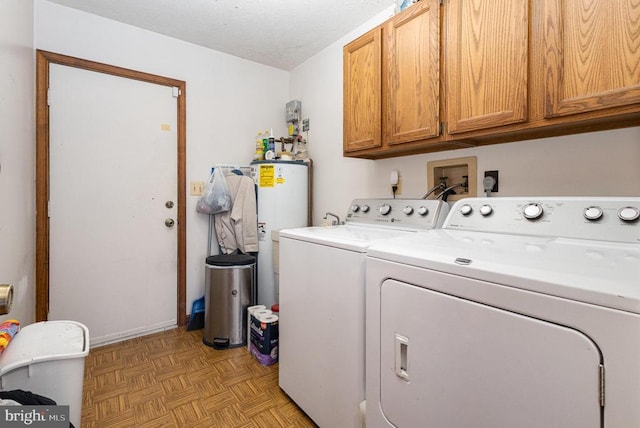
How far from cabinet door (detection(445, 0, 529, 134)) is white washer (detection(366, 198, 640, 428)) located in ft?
1.33

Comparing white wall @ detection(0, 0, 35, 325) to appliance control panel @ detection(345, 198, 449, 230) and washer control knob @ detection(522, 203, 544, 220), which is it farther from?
washer control knob @ detection(522, 203, 544, 220)

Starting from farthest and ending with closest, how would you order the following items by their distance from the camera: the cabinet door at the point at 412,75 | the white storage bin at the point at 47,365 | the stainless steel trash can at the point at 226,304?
1. the stainless steel trash can at the point at 226,304
2. the cabinet door at the point at 412,75
3. the white storage bin at the point at 47,365

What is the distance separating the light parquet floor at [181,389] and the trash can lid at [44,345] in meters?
0.78

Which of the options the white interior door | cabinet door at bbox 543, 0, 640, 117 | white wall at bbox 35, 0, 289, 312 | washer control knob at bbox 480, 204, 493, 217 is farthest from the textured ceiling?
washer control knob at bbox 480, 204, 493, 217

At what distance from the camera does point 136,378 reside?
6.14 ft

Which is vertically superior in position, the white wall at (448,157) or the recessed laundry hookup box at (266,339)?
→ the white wall at (448,157)

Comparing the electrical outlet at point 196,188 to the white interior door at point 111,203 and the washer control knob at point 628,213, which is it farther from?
the washer control knob at point 628,213

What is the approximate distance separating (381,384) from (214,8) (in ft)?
8.03

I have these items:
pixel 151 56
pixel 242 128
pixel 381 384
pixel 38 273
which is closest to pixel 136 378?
pixel 38 273

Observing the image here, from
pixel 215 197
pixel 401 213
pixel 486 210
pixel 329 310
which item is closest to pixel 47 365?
pixel 329 310

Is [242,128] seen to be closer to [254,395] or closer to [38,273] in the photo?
[38,273]

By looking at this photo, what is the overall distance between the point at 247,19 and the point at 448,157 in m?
1.75

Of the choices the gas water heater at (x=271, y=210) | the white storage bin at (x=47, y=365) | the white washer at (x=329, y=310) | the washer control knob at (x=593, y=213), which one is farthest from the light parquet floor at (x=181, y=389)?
the washer control knob at (x=593, y=213)

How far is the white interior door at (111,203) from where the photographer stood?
6.89 feet
